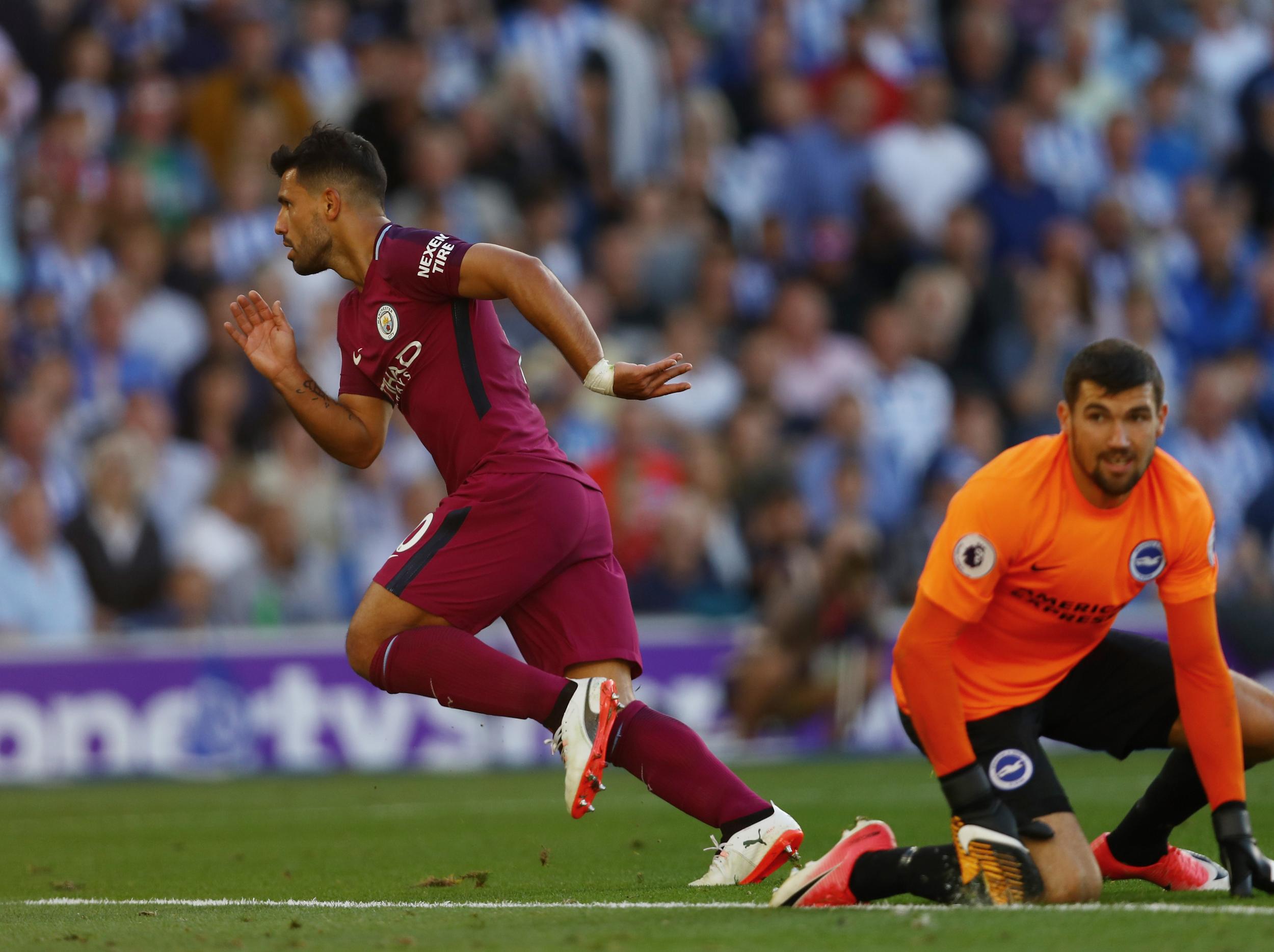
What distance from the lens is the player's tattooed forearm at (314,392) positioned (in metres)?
6.67

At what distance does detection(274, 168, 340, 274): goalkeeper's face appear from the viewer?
6.62 meters

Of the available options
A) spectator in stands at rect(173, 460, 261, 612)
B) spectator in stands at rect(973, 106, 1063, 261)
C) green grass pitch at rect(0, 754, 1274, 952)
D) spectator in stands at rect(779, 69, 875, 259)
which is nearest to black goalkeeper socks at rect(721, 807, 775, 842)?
green grass pitch at rect(0, 754, 1274, 952)

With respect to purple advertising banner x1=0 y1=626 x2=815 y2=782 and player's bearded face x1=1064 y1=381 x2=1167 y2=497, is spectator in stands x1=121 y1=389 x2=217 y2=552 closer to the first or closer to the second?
purple advertising banner x1=0 y1=626 x2=815 y2=782

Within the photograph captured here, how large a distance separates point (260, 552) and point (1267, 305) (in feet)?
28.4

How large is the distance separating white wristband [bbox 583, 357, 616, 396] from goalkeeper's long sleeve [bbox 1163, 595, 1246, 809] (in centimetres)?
172

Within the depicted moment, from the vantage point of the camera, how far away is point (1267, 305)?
1681cm

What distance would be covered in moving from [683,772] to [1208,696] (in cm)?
162

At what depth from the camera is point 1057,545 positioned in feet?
18.1

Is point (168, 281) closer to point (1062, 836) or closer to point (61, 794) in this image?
point (61, 794)

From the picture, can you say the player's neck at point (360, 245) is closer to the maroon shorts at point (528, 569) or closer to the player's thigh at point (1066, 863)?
the maroon shorts at point (528, 569)

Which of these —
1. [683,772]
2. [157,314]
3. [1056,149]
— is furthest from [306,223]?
[1056,149]

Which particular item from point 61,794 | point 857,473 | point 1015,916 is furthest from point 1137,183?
point 1015,916

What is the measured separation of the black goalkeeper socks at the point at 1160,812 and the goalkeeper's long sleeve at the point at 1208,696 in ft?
0.99

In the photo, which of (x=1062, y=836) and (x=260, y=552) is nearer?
(x=1062, y=836)
